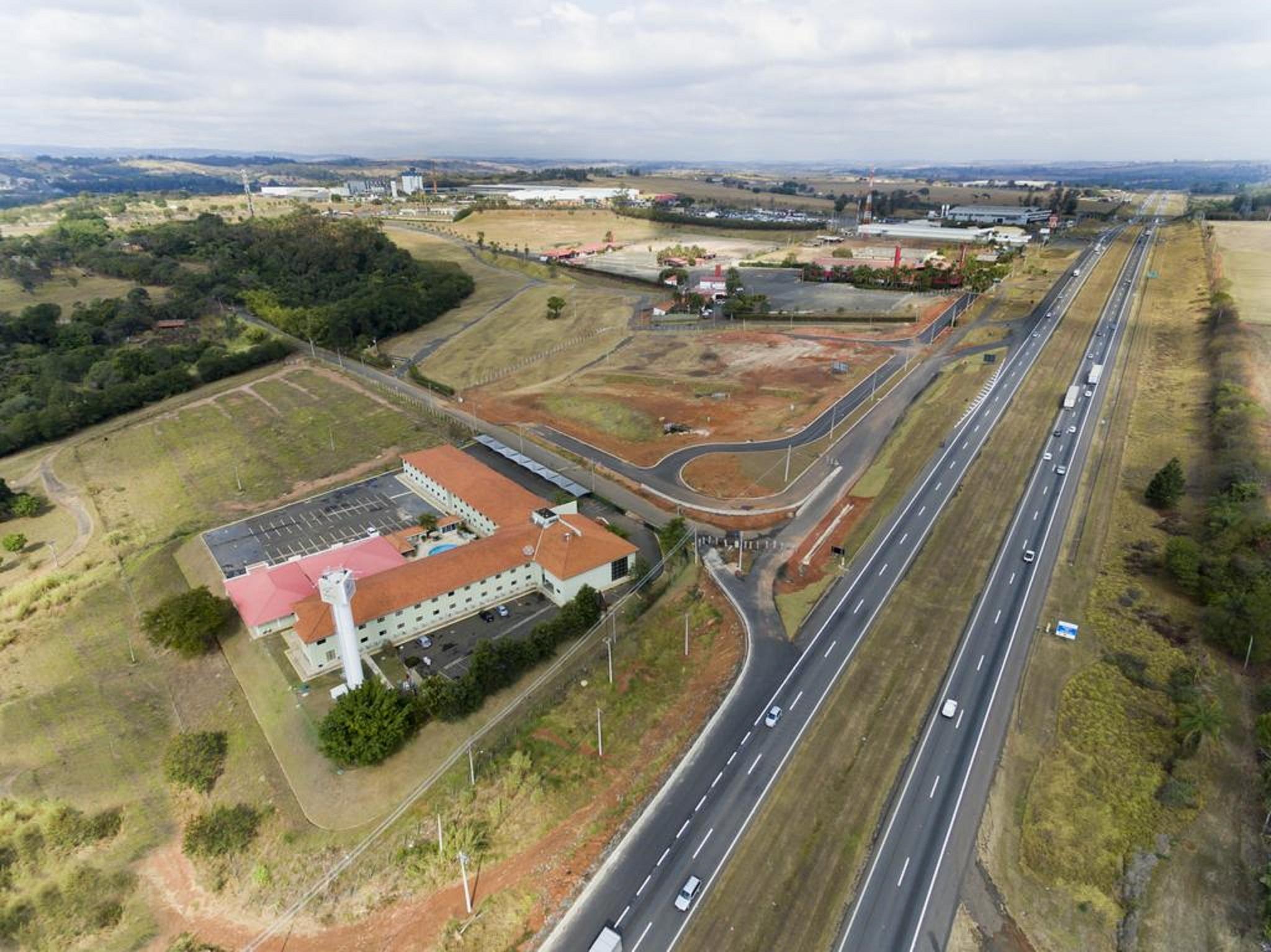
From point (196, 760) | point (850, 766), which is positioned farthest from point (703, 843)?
point (196, 760)

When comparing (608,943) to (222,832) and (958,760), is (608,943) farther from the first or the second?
(222,832)

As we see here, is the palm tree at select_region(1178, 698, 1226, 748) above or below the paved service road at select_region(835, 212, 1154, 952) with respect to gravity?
above

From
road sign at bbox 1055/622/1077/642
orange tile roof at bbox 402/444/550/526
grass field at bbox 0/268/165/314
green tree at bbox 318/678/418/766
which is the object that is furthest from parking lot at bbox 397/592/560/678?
grass field at bbox 0/268/165/314

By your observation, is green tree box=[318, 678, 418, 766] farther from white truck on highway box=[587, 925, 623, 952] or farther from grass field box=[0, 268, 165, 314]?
grass field box=[0, 268, 165, 314]

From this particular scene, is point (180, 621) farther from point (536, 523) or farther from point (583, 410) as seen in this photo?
point (583, 410)

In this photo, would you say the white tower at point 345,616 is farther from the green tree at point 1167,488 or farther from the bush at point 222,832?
the green tree at point 1167,488

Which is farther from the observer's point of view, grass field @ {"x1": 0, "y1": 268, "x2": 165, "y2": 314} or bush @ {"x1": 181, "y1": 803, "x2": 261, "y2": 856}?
grass field @ {"x1": 0, "y1": 268, "x2": 165, "y2": 314}
